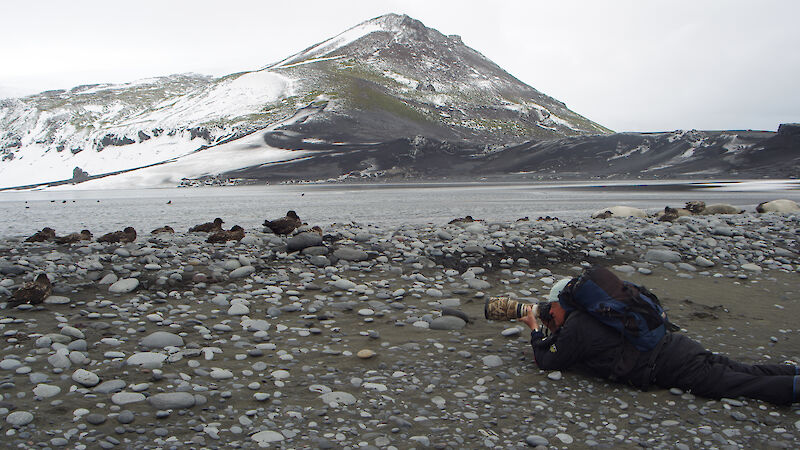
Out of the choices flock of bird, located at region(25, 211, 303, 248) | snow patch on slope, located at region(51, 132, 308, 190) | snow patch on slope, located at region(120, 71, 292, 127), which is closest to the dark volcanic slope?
snow patch on slope, located at region(51, 132, 308, 190)

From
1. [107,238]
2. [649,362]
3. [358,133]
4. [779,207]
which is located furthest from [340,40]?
[649,362]

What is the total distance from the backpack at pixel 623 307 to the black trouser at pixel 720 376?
0.21m

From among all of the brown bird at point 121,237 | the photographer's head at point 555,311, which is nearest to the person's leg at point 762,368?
the photographer's head at point 555,311

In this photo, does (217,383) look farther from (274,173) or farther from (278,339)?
(274,173)

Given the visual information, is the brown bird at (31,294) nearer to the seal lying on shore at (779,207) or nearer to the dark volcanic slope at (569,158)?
the seal lying on shore at (779,207)

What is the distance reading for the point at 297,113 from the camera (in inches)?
3676

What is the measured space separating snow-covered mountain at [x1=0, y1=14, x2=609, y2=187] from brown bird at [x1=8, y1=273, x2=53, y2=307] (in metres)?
61.4

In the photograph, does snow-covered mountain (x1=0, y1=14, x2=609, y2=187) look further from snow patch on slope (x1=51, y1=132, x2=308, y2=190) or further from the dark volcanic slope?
the dark volcanic slope

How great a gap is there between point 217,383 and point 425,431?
1.85m

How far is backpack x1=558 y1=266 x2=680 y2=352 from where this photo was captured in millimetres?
4754

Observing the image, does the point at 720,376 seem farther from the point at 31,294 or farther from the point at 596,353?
the point at 31,294

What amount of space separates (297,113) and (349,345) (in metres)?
91.0

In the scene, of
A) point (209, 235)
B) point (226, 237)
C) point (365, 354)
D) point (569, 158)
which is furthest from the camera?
point (569, 158)

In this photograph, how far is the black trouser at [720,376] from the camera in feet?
14.8
